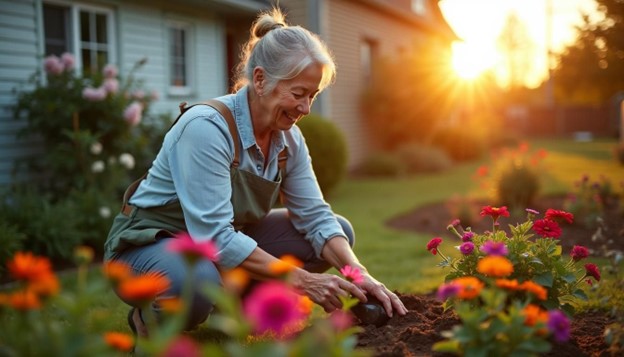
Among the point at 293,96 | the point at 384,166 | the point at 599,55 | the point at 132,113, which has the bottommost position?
the point at 384,166

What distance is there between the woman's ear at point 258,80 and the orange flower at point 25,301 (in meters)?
1.63

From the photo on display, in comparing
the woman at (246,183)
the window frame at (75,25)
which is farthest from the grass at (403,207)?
the window frame at (75,25)

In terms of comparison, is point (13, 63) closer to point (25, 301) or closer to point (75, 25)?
point (75, 25)

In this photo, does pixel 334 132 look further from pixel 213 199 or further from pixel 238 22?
pixel 213 199

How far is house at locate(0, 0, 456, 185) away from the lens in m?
6.65

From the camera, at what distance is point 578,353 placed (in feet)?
7.21

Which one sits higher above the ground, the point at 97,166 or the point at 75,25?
the point at 75,25

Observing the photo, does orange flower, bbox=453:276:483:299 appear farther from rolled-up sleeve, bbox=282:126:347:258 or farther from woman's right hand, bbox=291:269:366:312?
rolled-up sleeve, bbox=282:126:347:258

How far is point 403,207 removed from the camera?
8367mm

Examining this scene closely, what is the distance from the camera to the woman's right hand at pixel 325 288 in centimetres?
232

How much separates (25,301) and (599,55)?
390 inches

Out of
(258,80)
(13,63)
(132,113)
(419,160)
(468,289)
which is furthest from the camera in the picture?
(419,160)

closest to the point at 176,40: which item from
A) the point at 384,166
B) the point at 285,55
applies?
the point at 384,166

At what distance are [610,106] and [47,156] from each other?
26.5 metres
